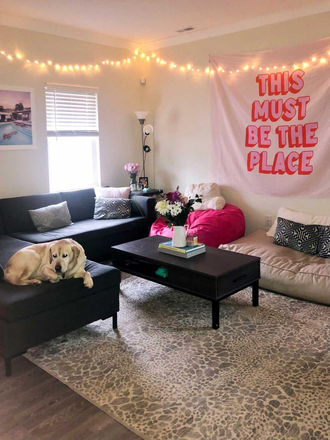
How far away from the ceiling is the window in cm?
72

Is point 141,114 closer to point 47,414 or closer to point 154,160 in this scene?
point 154,160

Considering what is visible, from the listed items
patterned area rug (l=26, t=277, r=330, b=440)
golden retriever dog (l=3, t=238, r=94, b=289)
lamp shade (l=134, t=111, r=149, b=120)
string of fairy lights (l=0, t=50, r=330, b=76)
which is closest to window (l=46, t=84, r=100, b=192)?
string of fairy lights (l=0, t=50, r=330, b=76)

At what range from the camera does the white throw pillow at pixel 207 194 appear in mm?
5000

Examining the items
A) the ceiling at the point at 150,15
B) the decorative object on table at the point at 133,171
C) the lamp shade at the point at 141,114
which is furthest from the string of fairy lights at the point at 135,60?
the decorative object on table at the point at 133,171

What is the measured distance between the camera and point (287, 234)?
430cm

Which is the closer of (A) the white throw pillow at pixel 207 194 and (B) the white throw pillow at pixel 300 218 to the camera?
(B) the white throw pillow at pixel 300 218

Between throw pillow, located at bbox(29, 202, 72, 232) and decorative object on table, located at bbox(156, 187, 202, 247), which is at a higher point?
decorative object on table, located at bbox(156, 187, 202, 247)

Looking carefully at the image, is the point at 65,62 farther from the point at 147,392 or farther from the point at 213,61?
the point at 147,392

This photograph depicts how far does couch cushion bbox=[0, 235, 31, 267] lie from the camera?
3600 millimetres

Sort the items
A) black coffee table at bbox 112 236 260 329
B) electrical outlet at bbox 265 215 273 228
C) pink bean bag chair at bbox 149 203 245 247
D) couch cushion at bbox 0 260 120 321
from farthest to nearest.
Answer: electrical outlet at bbox 265 215 273 228
pink bean bag chair at bbox 149 203 245 247
black coffee table at bbox 112 236 260 329
couch cushion at bbox 0 260 120 321

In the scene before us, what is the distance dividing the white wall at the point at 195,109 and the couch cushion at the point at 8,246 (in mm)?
2448

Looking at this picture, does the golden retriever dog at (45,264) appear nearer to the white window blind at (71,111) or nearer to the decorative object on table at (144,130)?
the white window blind at (71,111)

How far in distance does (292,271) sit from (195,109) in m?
2.66

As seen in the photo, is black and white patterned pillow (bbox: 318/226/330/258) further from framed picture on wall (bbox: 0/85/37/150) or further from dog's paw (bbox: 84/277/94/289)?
framed picture on wall (bbox: 0/85/37/150)
